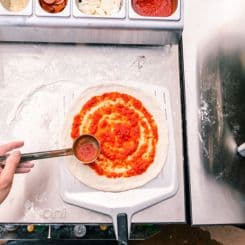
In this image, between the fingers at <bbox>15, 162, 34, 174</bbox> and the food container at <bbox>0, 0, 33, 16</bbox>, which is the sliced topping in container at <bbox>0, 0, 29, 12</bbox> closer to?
the food container at <bbox>0, 0, 33, 16</bbox>

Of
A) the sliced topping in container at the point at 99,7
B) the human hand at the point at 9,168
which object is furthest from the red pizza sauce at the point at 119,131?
the sliced topping in container at the point at 99,7

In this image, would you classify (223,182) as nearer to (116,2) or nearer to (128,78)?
(128,78)

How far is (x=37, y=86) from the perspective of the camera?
1952 millimetres

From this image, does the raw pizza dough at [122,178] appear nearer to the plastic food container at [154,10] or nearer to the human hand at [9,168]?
the human hand at [9,168]

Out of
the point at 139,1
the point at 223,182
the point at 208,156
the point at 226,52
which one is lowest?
the point at 223,182

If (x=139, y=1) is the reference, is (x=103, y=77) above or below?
below

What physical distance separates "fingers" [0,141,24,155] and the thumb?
0.08 m

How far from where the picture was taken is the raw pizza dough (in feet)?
6.21

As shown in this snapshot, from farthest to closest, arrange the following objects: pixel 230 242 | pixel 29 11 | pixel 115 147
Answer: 1. pixel 230 242
2. pixel 115 147
3. pixel 29 11

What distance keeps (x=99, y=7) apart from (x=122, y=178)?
0.76 metres

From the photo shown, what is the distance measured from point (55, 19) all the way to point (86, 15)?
131 millimetres

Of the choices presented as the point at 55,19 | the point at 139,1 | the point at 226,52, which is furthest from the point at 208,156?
the point at 55,19

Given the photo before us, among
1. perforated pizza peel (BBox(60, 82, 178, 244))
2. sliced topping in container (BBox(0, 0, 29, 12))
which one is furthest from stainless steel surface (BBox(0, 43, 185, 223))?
sliced topping in container (BBox(0, 0, 29, 12))

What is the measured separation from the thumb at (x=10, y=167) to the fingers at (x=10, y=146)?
8 centimetres
